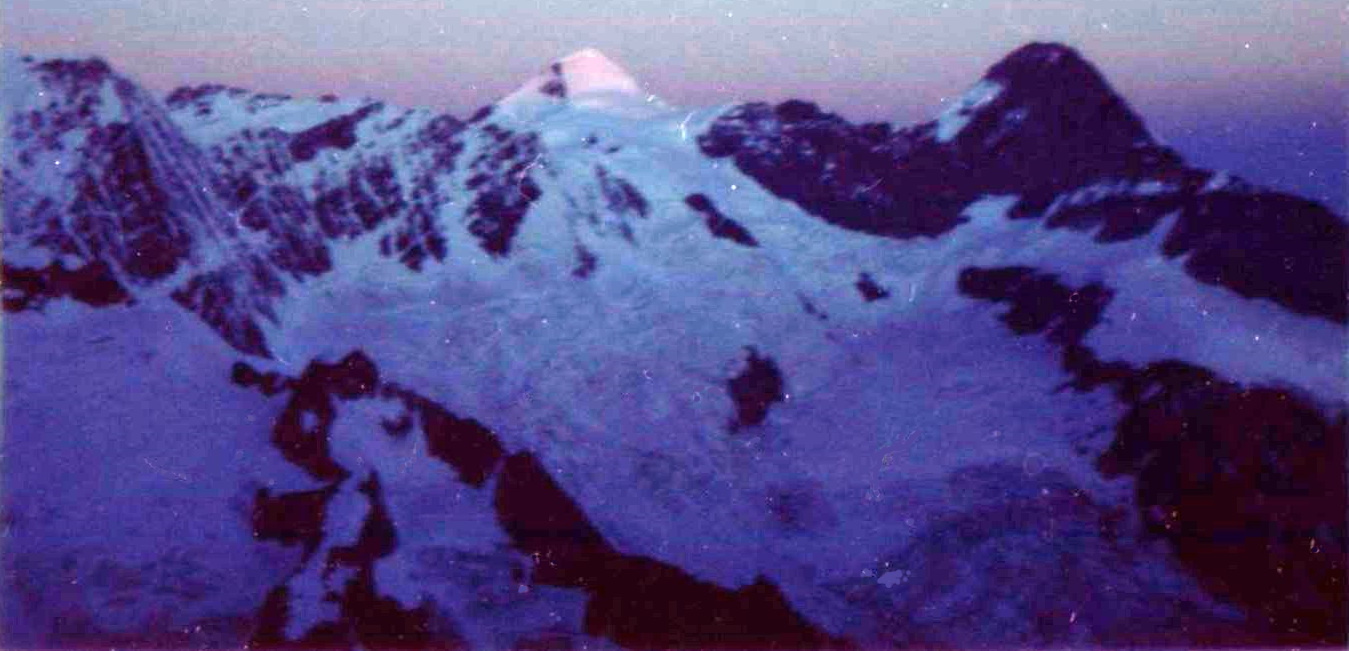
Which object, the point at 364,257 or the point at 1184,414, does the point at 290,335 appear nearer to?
the point at 364,257

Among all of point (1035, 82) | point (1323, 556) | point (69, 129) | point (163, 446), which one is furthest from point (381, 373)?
point (1035, 82)

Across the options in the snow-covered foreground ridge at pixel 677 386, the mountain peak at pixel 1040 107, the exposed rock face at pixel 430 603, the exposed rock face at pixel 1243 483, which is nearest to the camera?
the exposed rock face at pixel 1243 483

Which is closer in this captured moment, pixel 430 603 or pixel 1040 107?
pixel 430 603

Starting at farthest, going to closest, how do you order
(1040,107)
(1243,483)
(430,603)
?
(1040,107) → (430,603) → (1243,483)

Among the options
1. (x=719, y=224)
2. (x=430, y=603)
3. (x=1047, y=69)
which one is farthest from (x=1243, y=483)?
(x=1047, y=69)

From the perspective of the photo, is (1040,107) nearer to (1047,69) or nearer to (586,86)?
(1047,69)

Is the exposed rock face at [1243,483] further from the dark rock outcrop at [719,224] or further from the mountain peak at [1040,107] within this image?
the dark rock outcrop at [719,224]

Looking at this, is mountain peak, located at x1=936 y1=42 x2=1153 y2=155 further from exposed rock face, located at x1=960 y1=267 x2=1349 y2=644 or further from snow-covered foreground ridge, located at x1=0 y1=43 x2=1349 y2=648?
exposed rock face, located at x1=960 y1=267 x2=1349 y2=644

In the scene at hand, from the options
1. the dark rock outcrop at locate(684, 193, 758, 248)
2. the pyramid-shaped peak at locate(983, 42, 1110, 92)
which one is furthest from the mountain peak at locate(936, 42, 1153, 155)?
the dark rock outcrop at locate(684, 193, 758, 248)

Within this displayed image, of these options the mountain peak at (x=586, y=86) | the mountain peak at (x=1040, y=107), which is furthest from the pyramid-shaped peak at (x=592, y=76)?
the mountain peak at (x=1040, y=107)
